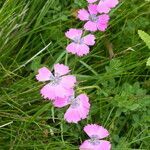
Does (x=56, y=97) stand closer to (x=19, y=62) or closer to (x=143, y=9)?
(x=19, y=62)

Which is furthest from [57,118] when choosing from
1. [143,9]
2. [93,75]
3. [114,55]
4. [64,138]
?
[143,9]

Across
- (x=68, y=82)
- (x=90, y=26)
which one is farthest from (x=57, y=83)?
(x=90, y=26)

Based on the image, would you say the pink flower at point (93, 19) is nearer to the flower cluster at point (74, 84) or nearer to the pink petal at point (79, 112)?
the flower cluster at point (74, 84)

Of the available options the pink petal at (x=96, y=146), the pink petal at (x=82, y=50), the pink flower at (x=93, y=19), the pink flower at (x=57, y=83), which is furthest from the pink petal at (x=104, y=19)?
the pink petal at (x=96, y=146)

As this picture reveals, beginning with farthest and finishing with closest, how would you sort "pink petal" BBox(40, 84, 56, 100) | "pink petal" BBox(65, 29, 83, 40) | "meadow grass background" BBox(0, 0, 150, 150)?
"pink petal" BBox(65, 29, 83, 40) < "meadow grass background" BBox(0, 0, 150, 150) < "pink petal" BBox(40, 84, 56, 100)

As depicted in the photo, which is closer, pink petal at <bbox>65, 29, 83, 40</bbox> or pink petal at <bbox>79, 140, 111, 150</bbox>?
pink petal at <bbox>79, 140, 111, 150</bbox>

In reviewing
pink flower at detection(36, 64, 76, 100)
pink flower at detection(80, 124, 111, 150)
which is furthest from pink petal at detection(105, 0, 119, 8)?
pink flower at detection(80, 124, 111, 150)

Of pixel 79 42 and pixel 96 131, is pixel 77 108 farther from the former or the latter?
pixel 79 42

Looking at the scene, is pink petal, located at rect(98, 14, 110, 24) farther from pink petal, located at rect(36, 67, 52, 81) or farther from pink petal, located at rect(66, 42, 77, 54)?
pink petal, located at rect(36, 67, 52, 81)
